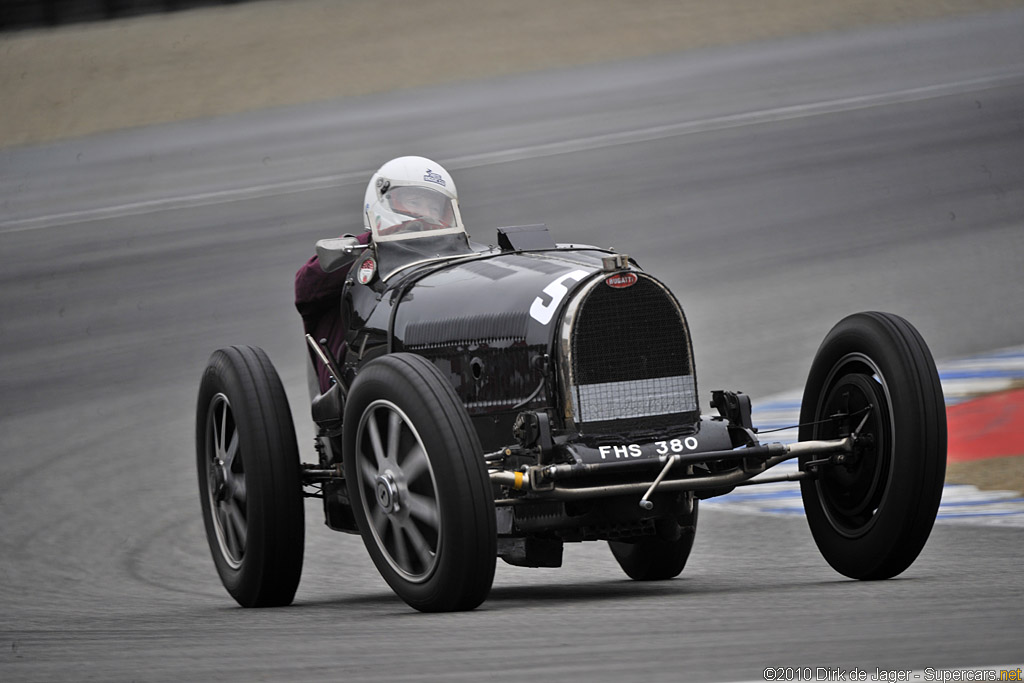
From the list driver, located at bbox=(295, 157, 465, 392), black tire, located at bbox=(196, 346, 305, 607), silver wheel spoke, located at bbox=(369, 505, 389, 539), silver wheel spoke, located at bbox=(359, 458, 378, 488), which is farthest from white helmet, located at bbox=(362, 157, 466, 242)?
silver wheel spoke, located at bbox=(369, 505, 389, 539)

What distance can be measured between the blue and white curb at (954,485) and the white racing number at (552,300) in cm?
109

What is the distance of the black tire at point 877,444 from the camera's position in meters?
6.75

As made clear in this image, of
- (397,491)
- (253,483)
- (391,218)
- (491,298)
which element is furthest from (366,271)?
(397,491)

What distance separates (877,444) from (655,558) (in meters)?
1.75

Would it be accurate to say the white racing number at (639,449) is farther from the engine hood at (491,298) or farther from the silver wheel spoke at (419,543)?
the silver wheel spoke at (419,543)

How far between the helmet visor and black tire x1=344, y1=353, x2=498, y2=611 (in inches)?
73.3

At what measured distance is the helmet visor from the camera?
8.56m

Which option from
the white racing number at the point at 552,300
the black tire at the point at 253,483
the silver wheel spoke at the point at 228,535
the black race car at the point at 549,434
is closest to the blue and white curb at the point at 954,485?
the black race car at the point at 549,434

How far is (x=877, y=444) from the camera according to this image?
6988 mm

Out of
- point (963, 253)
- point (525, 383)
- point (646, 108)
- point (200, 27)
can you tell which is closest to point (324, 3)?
point (200, 27)

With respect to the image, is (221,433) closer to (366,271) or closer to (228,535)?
(228,535)

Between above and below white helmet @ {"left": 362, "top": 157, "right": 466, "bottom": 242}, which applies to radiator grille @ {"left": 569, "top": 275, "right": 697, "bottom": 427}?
below

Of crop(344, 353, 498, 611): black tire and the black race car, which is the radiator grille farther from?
crop(344, 353, 498, 611): black tire

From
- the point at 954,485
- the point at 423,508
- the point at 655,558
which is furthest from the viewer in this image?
the point at 954,485
